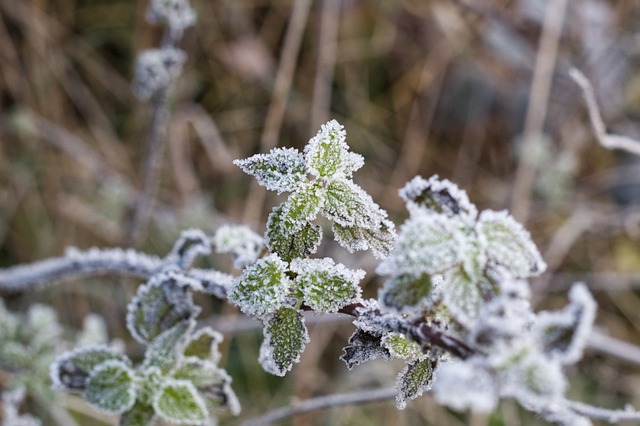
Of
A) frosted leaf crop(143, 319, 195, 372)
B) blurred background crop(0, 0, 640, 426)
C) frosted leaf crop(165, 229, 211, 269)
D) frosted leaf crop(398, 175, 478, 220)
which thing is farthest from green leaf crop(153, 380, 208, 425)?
blurred background crop(0, 0, 640, 426)

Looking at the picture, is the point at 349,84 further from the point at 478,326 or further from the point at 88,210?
the point at 478,326

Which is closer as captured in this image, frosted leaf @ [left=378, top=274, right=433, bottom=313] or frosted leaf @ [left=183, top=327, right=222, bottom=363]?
frosted leaf @ [left=378, top=274, right=433, bottom=313]

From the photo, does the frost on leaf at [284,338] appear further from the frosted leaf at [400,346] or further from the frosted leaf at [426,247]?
the frosted leaf at [426,247]

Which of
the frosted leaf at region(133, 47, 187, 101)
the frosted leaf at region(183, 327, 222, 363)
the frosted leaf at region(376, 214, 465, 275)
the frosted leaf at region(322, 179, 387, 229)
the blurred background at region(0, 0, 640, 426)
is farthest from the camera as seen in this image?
the blurred background at region(0, 0, 640, 426)

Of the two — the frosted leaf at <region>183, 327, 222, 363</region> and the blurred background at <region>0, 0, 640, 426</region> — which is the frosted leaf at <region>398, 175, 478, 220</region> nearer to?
the frosted leaf at <region>183, 327, 222, 363</region>

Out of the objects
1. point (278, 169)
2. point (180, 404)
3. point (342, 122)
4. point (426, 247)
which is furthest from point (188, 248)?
point (342, 122)

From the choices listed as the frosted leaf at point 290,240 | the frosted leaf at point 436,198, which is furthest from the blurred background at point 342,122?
the frosted leaf at point 436,198
